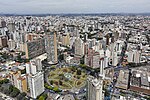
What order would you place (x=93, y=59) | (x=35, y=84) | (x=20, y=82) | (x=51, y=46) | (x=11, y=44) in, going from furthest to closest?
(x=11, y=44), (x=51, y=46), (x=93, y=59), (x=20, y=82), (x=35, y=84)

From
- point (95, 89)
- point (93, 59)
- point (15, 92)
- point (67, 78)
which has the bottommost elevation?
point (15, 92)

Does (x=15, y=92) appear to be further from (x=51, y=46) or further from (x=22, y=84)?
(x=51, y=46)

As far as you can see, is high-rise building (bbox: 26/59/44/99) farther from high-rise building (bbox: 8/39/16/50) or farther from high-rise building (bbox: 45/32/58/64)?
high-rise building (bbox: 8/39/16/50)

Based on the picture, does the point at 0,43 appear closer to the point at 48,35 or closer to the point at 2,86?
the point at 48,35

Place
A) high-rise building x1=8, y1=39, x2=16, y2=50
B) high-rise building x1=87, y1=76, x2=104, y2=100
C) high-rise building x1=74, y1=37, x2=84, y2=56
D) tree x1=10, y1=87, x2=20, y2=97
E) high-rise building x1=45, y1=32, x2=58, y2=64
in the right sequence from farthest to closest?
high-rise building x1=8, y1=39, x2=16, y2=50 → high-rise building x1=74, y1=37, x2=84, y2=56 → high-rise building x1=45, y1=32, x2=58, y2=64 → tree x1=10, y1=87, x2=20, y2=97 → high-rise building x1=87, y1=76, x2=104, y2=100

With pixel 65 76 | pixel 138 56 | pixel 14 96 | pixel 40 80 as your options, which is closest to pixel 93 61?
pixel 65 76

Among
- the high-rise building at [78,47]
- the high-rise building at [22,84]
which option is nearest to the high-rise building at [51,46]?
the high-rise building at [78,47]

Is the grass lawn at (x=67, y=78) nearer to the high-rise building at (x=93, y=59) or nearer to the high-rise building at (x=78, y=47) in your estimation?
the high-rise building at (x=93, y=59)

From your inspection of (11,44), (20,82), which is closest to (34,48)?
(11,44)

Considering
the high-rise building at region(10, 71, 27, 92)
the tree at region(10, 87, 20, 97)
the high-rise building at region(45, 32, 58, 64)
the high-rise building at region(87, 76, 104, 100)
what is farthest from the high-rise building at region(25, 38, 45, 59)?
the high-rise building at region(87, 76, 104, 100)
